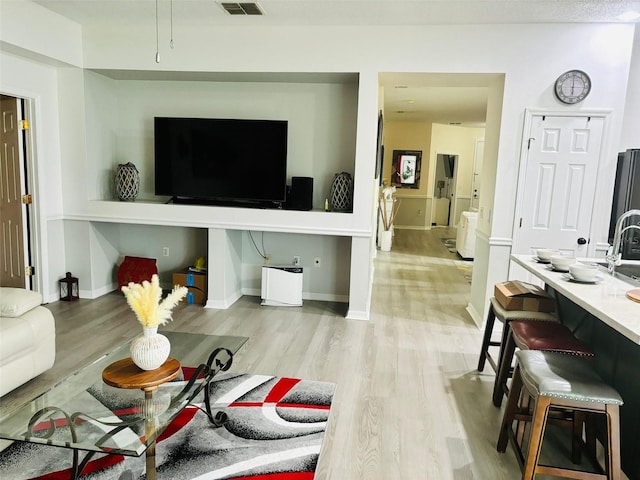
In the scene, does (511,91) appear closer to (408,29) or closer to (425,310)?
(408,29)

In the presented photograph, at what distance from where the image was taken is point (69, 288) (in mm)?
5020

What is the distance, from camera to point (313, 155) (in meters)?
5.13

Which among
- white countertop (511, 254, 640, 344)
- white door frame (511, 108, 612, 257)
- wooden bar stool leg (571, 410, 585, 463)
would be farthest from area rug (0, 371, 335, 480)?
white door frame (511, 108, 612, 257)

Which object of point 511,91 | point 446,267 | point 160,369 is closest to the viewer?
point 160,369

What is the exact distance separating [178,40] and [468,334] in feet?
13.2

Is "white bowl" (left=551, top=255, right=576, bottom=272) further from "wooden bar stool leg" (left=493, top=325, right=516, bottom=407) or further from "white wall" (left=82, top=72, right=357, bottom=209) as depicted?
"white wall" (left=82, top=72, right=357, bottom=209)

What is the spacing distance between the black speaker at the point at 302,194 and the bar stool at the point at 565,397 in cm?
293

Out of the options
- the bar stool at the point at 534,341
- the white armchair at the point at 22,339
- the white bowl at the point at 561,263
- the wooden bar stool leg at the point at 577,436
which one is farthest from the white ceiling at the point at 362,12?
the wooden bar stool leg at the point at 577,436

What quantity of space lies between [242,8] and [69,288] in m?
3.39

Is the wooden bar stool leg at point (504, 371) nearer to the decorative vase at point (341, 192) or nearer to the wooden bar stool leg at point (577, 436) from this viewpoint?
the wooden bar stool leg at point (577, 436)

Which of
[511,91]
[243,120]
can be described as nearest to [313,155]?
[243,120]

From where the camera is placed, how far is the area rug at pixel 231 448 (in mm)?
2289

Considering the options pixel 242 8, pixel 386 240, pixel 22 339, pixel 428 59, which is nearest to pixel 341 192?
pixel 428 59

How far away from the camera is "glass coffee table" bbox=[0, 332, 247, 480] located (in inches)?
74.3
